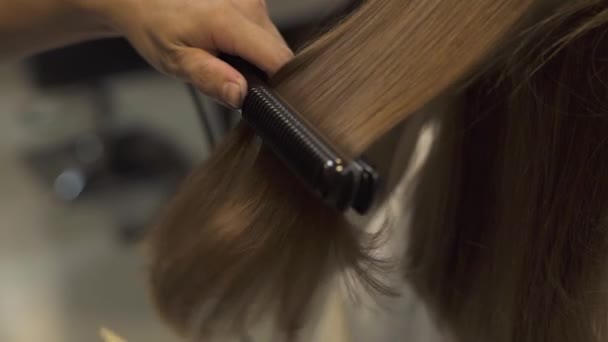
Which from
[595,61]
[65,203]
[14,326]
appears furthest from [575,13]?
[65,203]

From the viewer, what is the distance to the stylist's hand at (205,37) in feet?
1.47

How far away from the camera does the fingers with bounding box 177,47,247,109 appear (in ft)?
1.41

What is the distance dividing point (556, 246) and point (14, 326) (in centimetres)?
85

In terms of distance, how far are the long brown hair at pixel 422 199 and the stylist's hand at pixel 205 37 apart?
0.09ft

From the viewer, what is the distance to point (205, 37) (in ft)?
1.57

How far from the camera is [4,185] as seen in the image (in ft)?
4.12

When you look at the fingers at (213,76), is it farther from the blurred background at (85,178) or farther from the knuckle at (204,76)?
the blurred background at (85,178)

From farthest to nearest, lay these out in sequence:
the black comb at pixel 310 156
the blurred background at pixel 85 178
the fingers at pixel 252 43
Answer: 1. the blurred background at pixel 85 178
2. the fingers at pixel 252 43
3. the black comb at pixel 310 156

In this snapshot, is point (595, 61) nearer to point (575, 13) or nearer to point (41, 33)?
point (575, 13)

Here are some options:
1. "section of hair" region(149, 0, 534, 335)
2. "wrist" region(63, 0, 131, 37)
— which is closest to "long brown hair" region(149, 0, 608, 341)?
"section of hair" region(149, 0, 534, 335)

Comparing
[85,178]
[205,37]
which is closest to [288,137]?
[205,37]

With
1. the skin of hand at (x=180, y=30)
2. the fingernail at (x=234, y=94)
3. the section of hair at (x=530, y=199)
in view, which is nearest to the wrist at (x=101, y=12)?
the skin of hand at (x=180, y=30)

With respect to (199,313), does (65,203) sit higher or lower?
lower

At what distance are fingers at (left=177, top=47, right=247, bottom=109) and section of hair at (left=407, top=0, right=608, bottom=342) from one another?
138 millimetres
